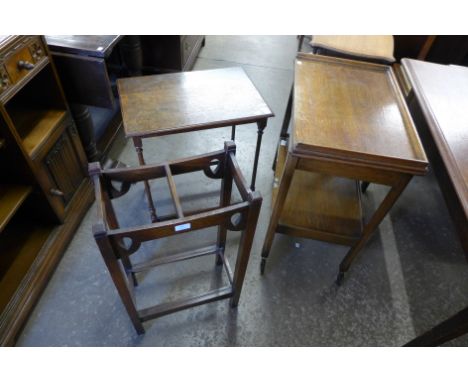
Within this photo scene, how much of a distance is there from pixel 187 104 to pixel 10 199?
0.80m

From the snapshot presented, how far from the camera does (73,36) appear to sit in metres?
1.30

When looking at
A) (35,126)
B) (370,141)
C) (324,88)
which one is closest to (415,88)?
(324,88)

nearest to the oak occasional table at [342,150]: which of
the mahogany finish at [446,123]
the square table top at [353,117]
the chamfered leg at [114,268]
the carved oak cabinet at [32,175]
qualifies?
the square table top at [353,117]

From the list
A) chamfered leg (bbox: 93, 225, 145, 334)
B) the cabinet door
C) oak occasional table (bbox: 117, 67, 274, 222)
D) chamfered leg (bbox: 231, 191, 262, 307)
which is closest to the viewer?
chamfered leg (bbox: 93, 225, 145, 334)

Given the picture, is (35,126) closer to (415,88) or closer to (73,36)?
(73,36)

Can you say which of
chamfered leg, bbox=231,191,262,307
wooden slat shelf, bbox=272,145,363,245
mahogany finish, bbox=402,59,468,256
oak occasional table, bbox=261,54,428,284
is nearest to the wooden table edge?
oak occasional table, bbox=261,54,428,284

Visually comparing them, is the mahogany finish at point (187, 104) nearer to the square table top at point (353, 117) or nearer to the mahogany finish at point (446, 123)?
the square table top at point (353, 117)

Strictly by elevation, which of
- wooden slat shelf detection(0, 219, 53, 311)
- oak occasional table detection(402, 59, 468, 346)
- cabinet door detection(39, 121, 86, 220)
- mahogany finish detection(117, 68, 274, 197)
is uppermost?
oak occasional table detection(402, 59, 468, 346)

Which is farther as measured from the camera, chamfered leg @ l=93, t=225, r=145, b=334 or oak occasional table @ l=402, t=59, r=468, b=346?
oak occasional table @ l=402, t=59, r=468, b=346

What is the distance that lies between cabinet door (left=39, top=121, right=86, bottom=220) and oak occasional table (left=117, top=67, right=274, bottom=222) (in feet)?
1.16

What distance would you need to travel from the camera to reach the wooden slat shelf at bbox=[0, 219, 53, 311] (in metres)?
1.23

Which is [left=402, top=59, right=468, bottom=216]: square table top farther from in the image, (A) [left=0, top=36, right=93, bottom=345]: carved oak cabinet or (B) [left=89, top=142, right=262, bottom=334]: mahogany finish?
(A) [left=0, top=36, right=93, bottom=345]: carved oak cabinet

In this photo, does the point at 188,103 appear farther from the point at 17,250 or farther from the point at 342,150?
the point at 17,250

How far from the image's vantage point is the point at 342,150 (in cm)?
89
